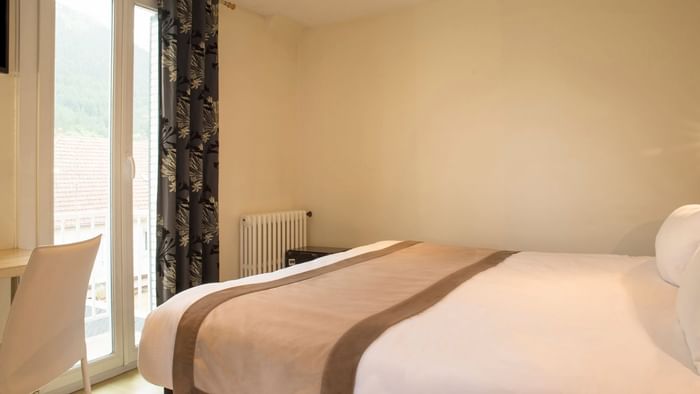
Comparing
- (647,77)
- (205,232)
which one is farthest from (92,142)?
(647,77)

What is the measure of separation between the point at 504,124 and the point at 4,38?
9.55 feet

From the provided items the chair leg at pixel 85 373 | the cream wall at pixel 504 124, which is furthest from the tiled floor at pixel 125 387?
the cream wall at pixel 504 124

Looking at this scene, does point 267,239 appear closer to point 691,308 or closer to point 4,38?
point 4,38

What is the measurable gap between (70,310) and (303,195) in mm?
2499

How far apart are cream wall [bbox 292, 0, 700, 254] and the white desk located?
1528 millimetres

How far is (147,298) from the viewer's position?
289cm

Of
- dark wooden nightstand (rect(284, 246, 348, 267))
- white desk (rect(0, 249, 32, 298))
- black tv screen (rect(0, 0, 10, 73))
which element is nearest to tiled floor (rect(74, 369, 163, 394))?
white desk (rect(0, 249, 32, 298))

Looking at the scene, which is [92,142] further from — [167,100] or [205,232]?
[205,232]

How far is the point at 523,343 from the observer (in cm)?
118

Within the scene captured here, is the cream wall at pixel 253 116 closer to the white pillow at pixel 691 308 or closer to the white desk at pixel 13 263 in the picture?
the white desk at pixel 13 263

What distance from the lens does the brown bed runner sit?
1214mm

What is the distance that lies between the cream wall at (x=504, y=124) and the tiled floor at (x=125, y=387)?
4.87 feet

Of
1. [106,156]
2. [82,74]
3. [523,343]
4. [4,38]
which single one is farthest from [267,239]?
[523,343]

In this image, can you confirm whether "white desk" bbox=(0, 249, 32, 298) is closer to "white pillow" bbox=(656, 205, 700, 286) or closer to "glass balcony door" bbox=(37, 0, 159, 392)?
"glass balcony door" bbox=(37, 0, 159, 392)
